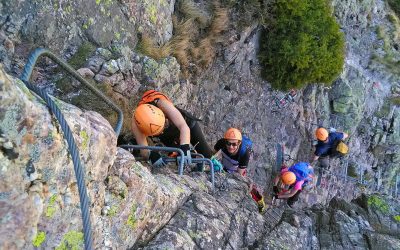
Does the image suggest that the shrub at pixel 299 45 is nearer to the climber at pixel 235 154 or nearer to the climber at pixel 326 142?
the climber at pixel 326 142

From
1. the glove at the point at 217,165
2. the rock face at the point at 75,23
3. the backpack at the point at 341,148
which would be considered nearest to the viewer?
the rock face at the point at 75,23

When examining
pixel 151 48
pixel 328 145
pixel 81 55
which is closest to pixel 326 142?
pixel 328 145

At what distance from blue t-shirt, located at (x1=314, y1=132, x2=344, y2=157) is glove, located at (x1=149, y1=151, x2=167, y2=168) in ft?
28.2

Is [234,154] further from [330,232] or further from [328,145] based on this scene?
[328,145]

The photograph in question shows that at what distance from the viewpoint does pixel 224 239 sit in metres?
5.02

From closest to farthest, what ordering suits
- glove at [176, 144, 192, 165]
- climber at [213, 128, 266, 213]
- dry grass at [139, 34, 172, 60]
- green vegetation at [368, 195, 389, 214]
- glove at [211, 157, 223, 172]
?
glove at [176, 144, 192, 165]
glove at [211, 157, 223, 172]
dry grass at [139, 34, 172, 60]
green vegetation at [368, 195, 389, 214]
climber at [213, 128, 266, 213]

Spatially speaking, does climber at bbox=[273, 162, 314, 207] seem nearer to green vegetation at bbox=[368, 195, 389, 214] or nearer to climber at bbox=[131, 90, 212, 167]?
green vegetation at bbox=[368, 195, 389, 214]

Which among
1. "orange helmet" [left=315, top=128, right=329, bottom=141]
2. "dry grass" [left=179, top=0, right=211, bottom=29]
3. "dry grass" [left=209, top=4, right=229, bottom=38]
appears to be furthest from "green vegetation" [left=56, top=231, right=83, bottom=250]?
"orange helmet" [left=315, top=128, right=329, bottom=141]

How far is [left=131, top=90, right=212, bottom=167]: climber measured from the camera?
612cm

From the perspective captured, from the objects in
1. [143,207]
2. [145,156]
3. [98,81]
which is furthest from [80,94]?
[143,207]

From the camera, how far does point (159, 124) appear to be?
6.15 meters

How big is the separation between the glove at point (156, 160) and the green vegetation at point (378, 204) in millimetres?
4900

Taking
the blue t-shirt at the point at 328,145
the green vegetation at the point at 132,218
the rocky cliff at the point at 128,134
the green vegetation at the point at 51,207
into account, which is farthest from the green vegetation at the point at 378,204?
the green vegetation at the point at 51,207

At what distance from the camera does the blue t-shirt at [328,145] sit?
1312 centimetres
